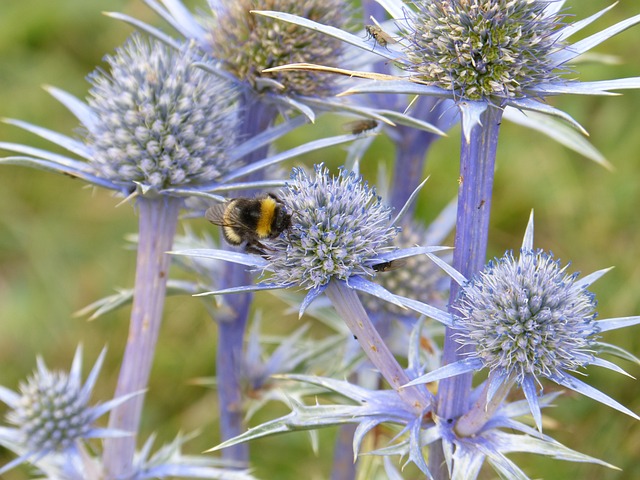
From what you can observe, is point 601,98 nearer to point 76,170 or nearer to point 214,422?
point 214,422

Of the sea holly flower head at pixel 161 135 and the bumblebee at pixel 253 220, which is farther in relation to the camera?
the sea holly flower head at pixel 161 135

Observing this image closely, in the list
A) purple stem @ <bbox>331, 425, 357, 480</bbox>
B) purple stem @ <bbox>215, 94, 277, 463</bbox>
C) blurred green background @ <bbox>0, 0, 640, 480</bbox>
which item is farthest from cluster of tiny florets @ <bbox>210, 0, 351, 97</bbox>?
blurred green background @ <bbox>0, 0, 640, 480</bbox>

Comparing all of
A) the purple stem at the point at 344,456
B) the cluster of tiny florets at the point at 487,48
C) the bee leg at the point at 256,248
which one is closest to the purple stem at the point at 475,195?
the cluster of tiny florets at the point at 487,48

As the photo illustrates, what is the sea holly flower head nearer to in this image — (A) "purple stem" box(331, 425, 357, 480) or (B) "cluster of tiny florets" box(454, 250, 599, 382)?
(B) "cluster of tiny florets" box(454, 250, 599, 382)

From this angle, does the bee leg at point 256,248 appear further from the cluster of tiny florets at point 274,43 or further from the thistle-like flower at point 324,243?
the cluster of tiny florets at point 274,43

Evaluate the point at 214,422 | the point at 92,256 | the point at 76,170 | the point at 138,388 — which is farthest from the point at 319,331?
the point at 76,170

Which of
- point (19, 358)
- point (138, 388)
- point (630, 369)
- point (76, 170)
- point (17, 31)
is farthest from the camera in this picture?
point (17, 31)
